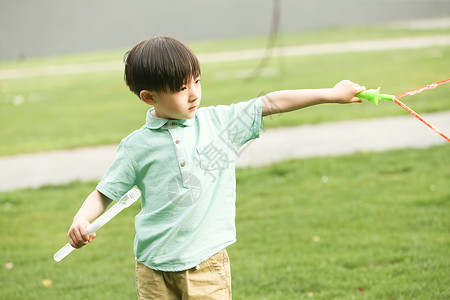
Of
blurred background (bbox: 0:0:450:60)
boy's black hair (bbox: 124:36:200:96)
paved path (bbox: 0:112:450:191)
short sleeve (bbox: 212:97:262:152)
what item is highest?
boy's black hair (bbox: 124:36:200:96)

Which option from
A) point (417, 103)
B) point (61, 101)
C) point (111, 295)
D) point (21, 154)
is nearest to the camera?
point (111, 295)

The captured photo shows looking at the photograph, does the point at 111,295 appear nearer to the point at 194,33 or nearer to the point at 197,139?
the point at 197,139

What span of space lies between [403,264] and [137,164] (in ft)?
7.03

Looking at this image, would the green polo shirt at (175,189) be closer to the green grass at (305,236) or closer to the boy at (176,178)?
the boy at (176,178)

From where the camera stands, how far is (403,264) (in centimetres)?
376

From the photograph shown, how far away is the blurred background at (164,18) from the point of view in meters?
26.9

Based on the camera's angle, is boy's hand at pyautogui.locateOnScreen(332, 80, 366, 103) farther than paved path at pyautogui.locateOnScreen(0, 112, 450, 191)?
No

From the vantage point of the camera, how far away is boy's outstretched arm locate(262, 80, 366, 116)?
7.04 ft

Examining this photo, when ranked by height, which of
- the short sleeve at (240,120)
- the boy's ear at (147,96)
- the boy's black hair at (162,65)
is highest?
the boy's black hair at (162,65)

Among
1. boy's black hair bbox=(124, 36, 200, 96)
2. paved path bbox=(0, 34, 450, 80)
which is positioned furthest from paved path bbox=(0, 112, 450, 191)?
paved path bbox=(0, 34, 450, 80)

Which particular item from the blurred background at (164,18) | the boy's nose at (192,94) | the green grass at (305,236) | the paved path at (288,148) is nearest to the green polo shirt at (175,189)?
the boy's nose at (192,94)

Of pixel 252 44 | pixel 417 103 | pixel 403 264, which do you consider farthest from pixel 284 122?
pixel 252 44

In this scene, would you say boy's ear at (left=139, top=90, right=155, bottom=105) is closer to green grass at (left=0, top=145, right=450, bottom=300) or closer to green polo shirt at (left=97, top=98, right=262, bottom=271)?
green polo shirt at (left=97, top=98, right=262, bottom=271)

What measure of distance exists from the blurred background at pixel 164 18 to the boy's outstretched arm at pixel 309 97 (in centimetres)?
2525
